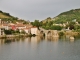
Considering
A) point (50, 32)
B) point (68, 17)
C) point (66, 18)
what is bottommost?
point (50, 32)

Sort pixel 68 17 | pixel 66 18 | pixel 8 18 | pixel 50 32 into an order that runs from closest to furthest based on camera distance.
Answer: pixel 50 32 < pixel 8 18 < pixel 66 18 < pixel 68 17

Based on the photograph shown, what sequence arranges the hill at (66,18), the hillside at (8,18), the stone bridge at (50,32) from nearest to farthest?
the stone bridge at (50,32) < the hillside at (8,18) < the hill at (66,18)

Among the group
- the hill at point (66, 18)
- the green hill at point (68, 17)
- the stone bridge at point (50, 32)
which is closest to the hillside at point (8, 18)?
the hill at point (66, 18)

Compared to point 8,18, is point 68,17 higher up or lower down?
higher up

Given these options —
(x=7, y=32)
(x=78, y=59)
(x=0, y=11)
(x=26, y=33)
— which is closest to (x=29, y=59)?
(x=78, y=59)

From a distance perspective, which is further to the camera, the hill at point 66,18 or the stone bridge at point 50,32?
the hill at point 66,18

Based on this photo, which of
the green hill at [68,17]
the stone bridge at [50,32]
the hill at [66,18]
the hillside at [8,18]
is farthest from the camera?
the green hill at [68,17]

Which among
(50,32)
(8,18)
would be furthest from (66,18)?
(50,32)

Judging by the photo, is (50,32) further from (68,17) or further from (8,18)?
(68,17)

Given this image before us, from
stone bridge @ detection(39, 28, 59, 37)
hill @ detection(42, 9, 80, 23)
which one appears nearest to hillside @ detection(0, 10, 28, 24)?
hill @ detection(42, 9, 80, 23)

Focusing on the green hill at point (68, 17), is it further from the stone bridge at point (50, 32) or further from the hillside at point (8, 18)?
the stone bridge at point (50, 32)

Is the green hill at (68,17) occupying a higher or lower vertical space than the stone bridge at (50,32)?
higher

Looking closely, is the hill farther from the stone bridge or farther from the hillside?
the stone bridge

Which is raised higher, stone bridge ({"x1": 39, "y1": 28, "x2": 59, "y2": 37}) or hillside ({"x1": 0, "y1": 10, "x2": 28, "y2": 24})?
hillside ({"x1": 0, "y1": 10, "x2": 28, "y2": 24})
